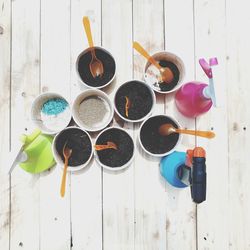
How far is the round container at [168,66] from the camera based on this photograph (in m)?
0.71

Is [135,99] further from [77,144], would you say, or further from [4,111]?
[4,111]

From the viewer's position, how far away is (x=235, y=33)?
2.54 feet

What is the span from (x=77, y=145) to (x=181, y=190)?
0.29 meters

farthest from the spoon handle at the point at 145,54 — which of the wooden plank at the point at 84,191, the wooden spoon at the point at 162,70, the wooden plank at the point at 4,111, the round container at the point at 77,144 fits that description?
the wooden plank at the point at 4,111

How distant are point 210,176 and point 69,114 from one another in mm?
391

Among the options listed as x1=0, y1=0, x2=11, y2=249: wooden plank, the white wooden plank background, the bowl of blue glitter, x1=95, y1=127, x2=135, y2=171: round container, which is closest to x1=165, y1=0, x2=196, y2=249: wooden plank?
the white wooden plank background

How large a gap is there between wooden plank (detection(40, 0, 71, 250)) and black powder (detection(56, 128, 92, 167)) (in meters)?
0.07

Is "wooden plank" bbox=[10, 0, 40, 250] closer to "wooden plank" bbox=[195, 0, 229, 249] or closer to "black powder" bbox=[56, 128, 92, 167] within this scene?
"black powder" bbox=[56, 128, 92, 167]

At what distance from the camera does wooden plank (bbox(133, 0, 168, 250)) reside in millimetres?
754

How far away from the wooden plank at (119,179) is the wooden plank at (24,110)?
0.59ft

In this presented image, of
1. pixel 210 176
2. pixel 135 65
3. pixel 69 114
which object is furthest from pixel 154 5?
pixel 210 176

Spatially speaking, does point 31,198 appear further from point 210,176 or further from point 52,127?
point 210,176

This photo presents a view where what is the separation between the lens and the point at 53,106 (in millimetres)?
725

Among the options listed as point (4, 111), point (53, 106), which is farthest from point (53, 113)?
point (4, 111)
